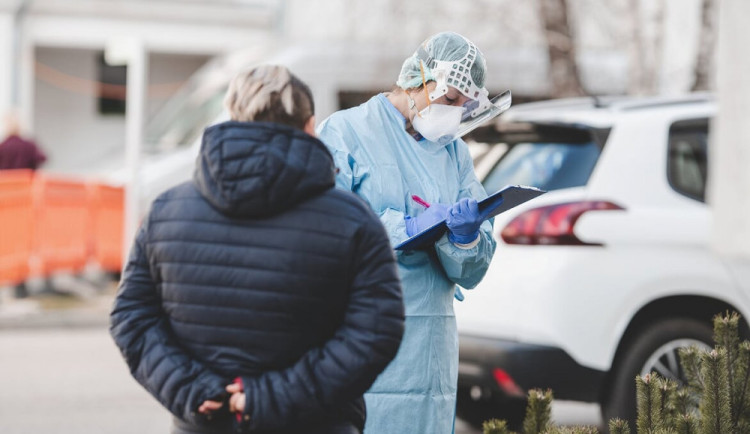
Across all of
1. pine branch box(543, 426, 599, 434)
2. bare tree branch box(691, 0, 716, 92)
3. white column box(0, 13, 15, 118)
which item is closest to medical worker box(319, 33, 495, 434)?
pine branch box(543, 426, 599, 434)

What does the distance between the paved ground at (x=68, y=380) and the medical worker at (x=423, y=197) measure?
3.21m

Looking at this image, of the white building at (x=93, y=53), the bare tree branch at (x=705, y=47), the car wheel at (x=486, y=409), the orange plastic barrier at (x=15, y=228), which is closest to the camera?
the car wheel at (x=486, y=409)

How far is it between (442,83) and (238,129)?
1.11m

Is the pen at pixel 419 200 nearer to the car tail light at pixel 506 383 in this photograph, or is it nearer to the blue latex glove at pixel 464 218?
the blue latex glove at pixel 464 218

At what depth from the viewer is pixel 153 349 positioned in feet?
8.18

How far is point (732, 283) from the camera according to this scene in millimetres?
5551

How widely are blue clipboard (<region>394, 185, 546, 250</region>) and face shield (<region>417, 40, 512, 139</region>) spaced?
358 mm

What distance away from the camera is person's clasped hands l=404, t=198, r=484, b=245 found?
3160 mm

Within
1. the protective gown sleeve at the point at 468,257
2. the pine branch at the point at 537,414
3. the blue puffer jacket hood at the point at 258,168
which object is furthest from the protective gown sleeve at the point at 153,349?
the pine branch at the point at 537,414

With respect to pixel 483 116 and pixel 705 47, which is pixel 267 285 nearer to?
pixel 483 116

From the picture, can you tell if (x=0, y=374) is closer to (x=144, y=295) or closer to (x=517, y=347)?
(x=517, y=347)

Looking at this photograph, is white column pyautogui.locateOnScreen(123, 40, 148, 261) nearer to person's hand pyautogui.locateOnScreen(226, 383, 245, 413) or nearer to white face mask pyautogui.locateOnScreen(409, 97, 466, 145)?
white face mask pyautogui.locateOnScreen(409, 97, 466, 145)

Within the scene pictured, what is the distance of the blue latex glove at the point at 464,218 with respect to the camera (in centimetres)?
316

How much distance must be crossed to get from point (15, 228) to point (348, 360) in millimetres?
10805
